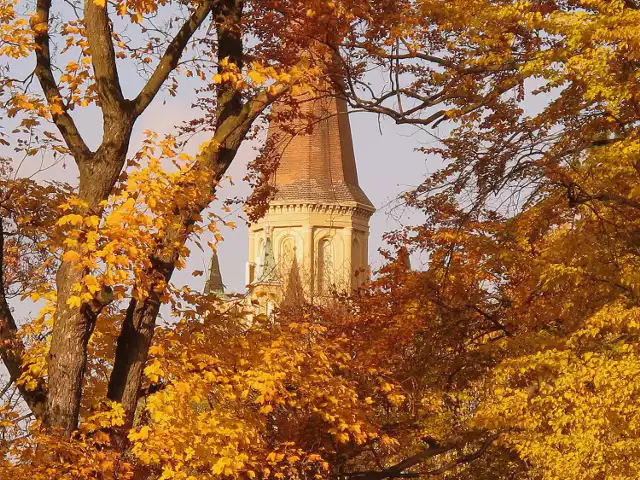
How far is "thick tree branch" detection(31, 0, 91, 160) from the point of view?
9.48 metres

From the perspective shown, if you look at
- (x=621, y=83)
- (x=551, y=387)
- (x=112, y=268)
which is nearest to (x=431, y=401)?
(x=551, y=387)

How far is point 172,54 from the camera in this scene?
984cm

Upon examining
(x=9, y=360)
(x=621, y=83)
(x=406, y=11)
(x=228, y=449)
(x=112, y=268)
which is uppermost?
(x=406, y=11)

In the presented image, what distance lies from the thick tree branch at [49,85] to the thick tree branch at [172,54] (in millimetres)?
683

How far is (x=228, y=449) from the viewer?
10.1 meters

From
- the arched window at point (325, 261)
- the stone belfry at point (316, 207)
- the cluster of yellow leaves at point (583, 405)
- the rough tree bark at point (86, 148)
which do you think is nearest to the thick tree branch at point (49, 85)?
the rough tree bark at point (86, 148)

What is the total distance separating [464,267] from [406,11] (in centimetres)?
624

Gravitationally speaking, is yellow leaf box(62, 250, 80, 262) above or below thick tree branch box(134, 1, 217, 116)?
below

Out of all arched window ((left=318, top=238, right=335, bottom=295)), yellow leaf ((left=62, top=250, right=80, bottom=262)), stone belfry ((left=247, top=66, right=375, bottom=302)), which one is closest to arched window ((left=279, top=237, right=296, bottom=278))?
stone belfry ((left=247, top=66, right=375, bottom=302))

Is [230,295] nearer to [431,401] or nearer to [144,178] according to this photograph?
[144,178]

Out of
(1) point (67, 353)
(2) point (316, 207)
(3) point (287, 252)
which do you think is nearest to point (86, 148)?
(1) point (67, 353)

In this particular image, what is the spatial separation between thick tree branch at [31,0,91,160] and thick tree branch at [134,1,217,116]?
26.9 inches

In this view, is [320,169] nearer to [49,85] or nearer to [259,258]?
[259,258]

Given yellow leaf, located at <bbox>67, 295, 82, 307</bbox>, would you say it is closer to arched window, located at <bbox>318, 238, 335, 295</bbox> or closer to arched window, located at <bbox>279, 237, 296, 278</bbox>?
arched window, located at <bbox>318, 238, 335, 295</bbox>
